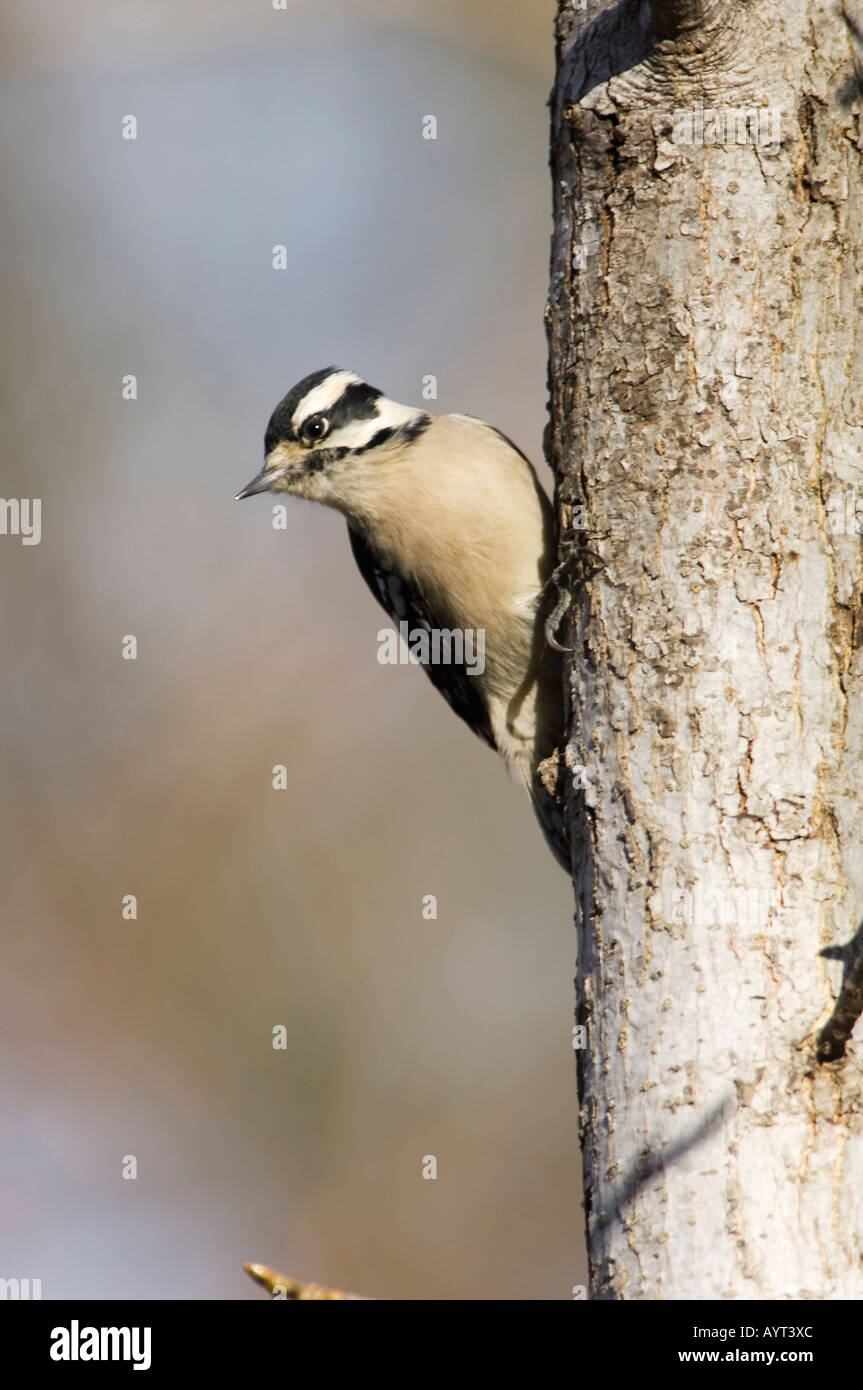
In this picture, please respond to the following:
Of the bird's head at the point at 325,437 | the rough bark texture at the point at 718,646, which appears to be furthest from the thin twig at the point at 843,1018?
the bird's head at the point at 325,437

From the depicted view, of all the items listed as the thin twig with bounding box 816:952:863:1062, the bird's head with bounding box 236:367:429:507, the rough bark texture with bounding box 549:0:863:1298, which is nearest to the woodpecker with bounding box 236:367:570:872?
the bird's head with bounding box 236:367:429:507

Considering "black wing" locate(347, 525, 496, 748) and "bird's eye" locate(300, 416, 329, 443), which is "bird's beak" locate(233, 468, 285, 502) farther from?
→ "black wing" locate(347, 525, 496, 748)

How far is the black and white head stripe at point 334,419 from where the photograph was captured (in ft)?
15.4

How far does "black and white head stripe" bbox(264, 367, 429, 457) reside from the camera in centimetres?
470

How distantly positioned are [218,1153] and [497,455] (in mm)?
5484

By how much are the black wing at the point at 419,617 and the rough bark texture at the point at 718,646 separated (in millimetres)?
1388

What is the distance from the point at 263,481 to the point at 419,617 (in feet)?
2.45

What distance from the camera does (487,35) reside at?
909cm

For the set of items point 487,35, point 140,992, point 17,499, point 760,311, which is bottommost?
point 140,992

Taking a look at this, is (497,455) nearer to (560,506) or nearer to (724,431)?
(560,506)

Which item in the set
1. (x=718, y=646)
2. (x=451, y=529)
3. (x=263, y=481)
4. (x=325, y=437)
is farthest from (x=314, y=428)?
(x=718, y=646)

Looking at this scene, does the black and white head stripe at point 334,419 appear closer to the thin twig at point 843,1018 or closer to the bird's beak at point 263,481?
the bird's beak at point 263,481

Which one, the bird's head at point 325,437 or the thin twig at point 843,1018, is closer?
the thin twig at point 843,1018
